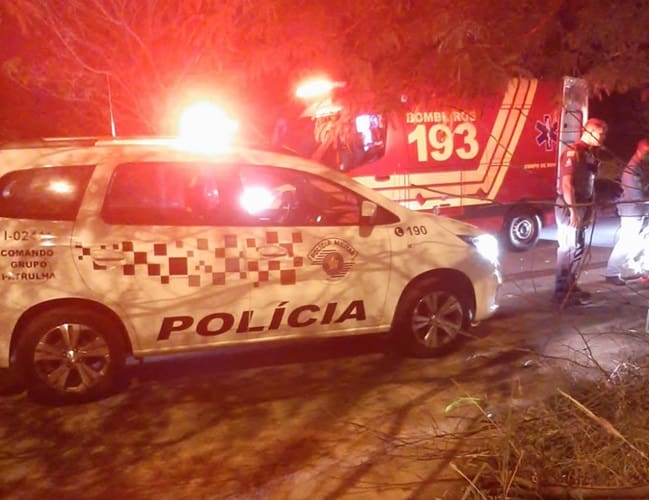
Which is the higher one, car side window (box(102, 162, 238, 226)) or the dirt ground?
car side window (box(102, 162, 238, 226))

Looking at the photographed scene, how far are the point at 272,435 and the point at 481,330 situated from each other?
290 centimetres

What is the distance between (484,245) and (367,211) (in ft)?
3.87

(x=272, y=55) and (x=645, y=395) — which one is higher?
(x=272, y=55)

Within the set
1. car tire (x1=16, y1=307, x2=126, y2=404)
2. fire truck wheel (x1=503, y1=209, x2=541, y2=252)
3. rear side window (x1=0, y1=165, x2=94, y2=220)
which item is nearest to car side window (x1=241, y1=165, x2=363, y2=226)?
rear side window (x1=0, y1=165, x2=94, y2=220)

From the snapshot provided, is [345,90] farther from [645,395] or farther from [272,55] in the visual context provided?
[645,395]

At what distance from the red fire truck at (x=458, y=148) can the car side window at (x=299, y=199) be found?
2.58m

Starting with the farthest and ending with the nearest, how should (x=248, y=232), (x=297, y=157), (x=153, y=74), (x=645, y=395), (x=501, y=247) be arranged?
(x=501, y=247) < (x=153, y=74) < (x=297, y=157) < (x=248, y=232) < (x=645, y=395)

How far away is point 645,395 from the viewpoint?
392cm

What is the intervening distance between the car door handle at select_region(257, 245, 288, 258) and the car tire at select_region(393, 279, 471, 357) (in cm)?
107

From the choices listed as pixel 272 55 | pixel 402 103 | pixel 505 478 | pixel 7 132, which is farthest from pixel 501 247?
pixel 505 478

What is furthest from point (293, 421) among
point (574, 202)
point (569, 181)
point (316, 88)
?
point (316, 88)

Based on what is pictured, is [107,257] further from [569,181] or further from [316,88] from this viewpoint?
[569,181]

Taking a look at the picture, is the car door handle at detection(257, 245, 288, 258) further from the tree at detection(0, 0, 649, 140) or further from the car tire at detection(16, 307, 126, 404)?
the tree at detection(0, 0, 649, 140)

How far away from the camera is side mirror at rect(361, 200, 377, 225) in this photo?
5.52 m
